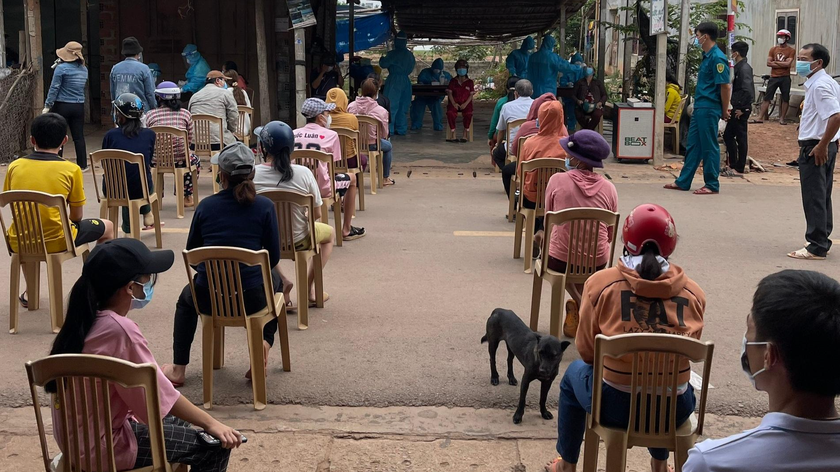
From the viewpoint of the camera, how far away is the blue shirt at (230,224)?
456 cm

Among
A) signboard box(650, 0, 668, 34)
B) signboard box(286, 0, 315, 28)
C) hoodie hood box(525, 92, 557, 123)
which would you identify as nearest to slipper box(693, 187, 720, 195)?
signboard box(650, 0, 668, 34)

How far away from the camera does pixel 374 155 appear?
10.4 m

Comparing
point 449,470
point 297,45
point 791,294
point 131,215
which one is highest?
point 297,45

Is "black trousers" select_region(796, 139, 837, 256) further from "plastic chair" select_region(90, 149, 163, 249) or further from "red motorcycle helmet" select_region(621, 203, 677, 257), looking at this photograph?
"plastic chair" select_region(90, 149, 163, 249)

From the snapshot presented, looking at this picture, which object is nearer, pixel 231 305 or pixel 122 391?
pixel 122 391

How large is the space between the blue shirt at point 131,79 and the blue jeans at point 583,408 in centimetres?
871

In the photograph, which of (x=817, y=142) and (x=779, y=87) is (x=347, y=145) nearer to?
(x=817, y=142)

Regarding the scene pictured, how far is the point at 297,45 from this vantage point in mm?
12461

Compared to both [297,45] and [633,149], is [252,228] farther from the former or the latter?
Result: [633,149]

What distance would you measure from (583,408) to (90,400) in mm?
1746

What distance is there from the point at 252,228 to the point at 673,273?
7.07 ft

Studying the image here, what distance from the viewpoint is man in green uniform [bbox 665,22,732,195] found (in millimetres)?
10141

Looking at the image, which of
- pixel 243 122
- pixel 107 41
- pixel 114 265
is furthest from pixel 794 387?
pixel 107 41

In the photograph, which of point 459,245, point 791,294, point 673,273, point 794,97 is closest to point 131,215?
point 459,245
